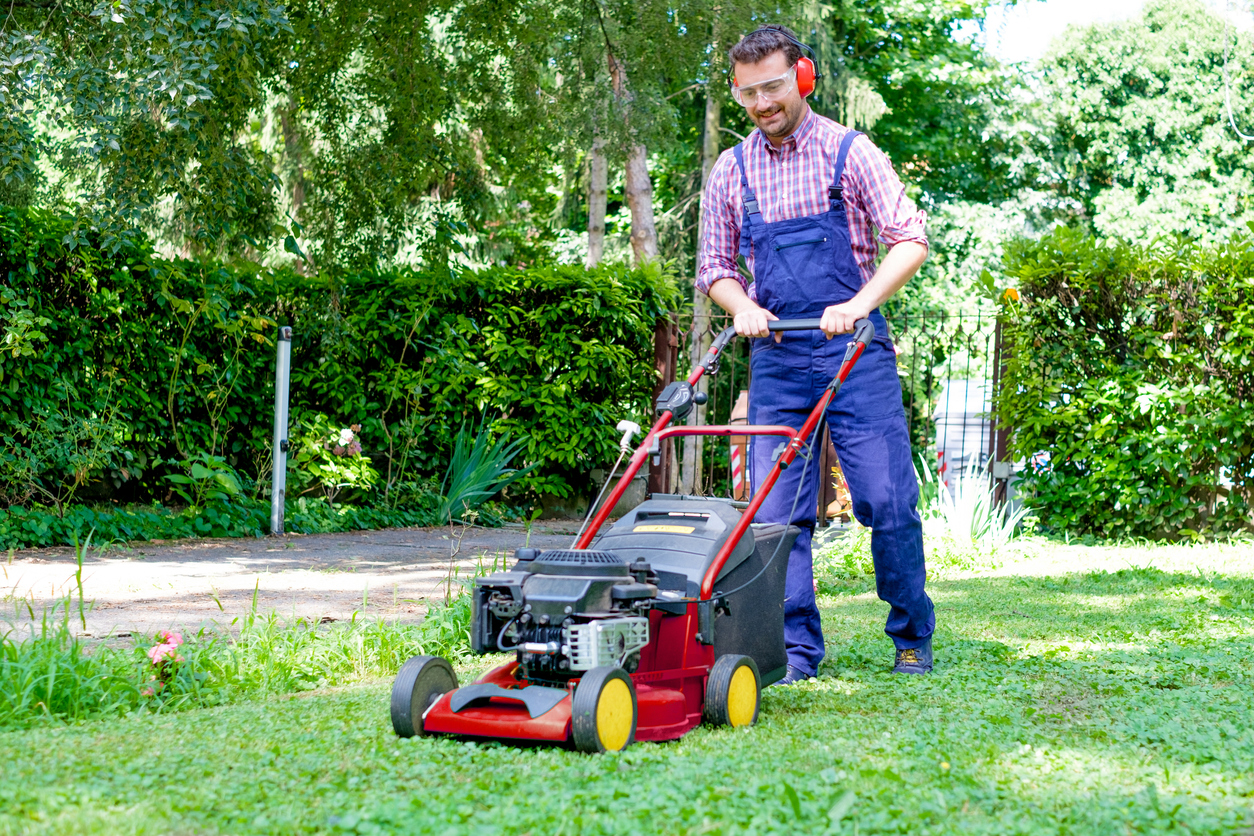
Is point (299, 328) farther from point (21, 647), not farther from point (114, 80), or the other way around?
point (21, 647)

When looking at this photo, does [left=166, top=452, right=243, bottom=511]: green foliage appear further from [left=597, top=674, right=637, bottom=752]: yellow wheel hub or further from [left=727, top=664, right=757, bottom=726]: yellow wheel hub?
[left=597, top=674, right=637, bottom=752]: yellow wheel hub

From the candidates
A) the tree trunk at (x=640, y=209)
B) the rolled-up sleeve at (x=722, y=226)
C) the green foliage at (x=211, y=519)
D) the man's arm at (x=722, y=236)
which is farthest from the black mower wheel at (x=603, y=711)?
the tree trunk at (x=640, y=209)

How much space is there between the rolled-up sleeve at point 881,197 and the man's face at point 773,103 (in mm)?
207

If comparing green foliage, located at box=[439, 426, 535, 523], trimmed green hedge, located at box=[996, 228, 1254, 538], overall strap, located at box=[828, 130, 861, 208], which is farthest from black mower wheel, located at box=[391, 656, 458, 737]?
trimmed green hedge, located at box=[996, 228, 1254, 538]

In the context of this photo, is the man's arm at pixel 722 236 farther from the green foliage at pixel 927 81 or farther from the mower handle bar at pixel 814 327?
the green foliage at pixel 927 81

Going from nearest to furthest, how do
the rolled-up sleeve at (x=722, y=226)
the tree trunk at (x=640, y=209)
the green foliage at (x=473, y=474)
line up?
1. the rolled-up sleeve at (x=722, y=226)
2. the green foliage at (x=473, y=474)
3. the tree trunk at (x=640, y=209)

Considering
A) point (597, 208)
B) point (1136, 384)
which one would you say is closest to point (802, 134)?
point (1136, 384)

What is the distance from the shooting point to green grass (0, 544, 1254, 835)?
207 centimetres

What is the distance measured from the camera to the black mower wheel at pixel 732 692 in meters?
2.85

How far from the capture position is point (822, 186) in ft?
11.7

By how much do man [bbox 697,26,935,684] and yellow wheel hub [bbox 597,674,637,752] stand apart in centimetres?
109

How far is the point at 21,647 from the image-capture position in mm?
3123

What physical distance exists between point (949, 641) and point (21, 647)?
306 cm

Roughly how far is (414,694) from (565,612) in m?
0.41
